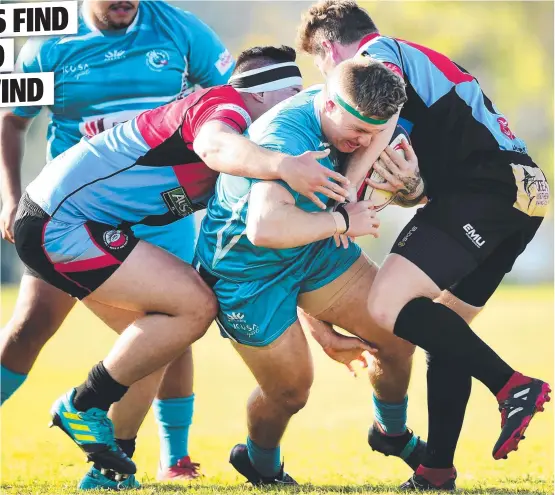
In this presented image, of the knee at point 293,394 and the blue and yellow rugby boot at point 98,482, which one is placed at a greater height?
the knee at point 293,394

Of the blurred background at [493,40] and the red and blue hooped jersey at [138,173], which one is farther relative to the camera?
the blurred background at [493,40]

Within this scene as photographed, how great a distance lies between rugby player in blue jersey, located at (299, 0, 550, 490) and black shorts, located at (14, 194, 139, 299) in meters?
1.02

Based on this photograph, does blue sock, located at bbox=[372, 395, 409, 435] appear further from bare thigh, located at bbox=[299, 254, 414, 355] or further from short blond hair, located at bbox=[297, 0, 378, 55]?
short blond hair, located at bbox=[297, 0, 378, 55]

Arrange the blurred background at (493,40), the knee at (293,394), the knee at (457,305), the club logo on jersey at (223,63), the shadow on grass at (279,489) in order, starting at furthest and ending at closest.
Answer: the blurred background at (493,40)
the club logo on jersey at (223,63)
the knee at (457,305)
the knee at (293,394)
the shadow on grass at (279,489)

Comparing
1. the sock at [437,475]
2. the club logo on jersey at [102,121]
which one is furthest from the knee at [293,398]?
the club logo on jersey at [102,121]

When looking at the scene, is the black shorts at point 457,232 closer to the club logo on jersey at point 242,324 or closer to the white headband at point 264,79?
the club logo on jersey at point 242,324

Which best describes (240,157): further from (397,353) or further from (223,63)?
(223,63)

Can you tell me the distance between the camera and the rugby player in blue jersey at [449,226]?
3986 mm

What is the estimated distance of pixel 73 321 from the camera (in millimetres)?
18125

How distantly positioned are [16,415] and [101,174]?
514 cm

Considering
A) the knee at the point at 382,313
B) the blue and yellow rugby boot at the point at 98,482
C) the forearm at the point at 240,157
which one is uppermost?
the forearm at the point at 240,157

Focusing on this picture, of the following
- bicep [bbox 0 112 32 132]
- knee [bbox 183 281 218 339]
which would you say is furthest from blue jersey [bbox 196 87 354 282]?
bicep [bbox 0 112 32 132]

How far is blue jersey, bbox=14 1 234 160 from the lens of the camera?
16.9 feet

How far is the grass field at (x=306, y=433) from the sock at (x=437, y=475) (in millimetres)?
100
